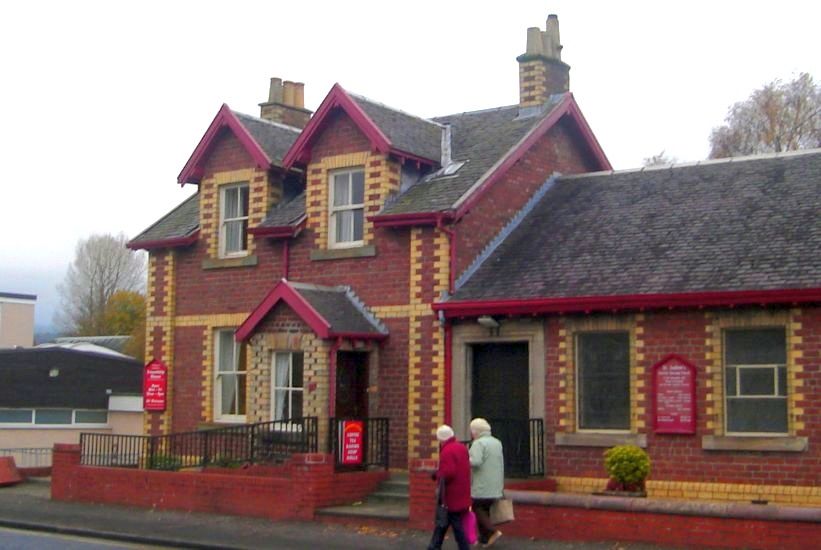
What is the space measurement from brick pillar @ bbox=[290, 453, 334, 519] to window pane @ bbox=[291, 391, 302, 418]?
2.28m

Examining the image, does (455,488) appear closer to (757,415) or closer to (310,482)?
(310,482)

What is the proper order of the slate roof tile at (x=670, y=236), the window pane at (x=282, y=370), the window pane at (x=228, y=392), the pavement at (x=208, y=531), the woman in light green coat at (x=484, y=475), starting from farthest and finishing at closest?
the window pane at (x=228, y=392) → the window pane at (x=282, y=370) → the slate roof tile at (x=670, y=236) → the pavement at (x=208, y=531) → the woman in light green coat at (x=484, y=475)

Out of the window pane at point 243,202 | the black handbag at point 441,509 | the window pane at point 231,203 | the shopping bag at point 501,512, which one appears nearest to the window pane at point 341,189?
the window pane at point 243,202

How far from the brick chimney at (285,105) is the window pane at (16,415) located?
18115 millimetres

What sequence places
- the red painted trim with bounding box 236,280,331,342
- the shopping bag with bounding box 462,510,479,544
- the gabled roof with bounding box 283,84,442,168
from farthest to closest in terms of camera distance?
the gabled roof with bounding box 283,84,442,168, the red painted trim with bounding box 236,280,331,342, the shopping bag with bounding box 462,510,479,544

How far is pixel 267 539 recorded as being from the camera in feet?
54.6

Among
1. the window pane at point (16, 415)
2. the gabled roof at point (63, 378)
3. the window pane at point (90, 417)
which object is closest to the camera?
the window pane at point (16, 415)

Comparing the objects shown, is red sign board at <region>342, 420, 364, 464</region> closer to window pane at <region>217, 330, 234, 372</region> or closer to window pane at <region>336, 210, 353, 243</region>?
window pane at <region>336, 210, 353, 243</region>

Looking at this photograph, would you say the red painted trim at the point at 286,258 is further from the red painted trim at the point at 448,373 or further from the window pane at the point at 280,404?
the red painted trim at the point at 448,373

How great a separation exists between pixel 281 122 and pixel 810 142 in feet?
70.9

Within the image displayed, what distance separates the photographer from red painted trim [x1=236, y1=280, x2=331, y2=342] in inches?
788

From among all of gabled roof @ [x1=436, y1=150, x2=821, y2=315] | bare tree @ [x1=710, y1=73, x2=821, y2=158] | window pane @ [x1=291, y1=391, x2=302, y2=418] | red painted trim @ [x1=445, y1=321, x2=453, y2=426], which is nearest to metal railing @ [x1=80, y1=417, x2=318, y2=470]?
window pane @ [x1=291, y1=391, x2=302, y2=418]

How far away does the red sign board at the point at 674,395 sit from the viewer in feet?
58.2

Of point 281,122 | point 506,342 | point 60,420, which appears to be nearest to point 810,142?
point 281,122
